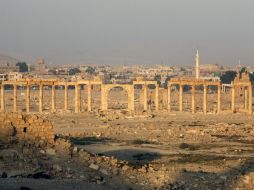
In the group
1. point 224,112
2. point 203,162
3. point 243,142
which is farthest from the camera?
point 224,112

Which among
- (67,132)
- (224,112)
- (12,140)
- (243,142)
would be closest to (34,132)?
(12,140)

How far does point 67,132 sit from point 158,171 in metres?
26.0

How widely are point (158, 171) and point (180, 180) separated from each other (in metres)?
0.88

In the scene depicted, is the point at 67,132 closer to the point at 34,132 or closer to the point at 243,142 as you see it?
the point at 243,142

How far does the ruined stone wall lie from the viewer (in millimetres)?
21953

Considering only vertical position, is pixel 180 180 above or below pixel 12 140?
below

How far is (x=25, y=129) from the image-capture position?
73.2 feet

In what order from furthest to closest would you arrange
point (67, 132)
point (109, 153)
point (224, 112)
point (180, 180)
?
point (224, 112) < point (67, 132) < point (109, 153) < point (180, 180)

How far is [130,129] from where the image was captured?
53094 millimetres

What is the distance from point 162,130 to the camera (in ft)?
171

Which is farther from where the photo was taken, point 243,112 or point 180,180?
point 243,112

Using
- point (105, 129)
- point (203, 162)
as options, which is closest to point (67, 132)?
point (105, 129)

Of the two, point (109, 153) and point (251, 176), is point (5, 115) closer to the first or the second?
point (251, 176)

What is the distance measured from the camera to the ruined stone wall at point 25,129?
72.0 ft
